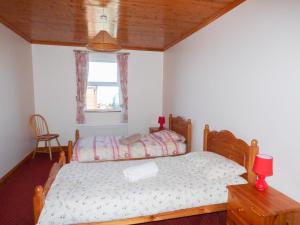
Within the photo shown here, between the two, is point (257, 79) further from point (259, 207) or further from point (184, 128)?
point (184, 128)

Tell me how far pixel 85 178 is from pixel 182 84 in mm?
2696

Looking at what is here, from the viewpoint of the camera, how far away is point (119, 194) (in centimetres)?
197

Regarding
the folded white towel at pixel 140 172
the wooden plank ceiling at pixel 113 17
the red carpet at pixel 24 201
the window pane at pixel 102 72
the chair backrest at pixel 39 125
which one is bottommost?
the red carpet at pixel 24 201

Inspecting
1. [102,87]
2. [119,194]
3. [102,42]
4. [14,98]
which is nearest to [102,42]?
[102,42]

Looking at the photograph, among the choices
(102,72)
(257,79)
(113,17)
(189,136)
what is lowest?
(189,136)

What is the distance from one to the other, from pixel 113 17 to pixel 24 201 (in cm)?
292

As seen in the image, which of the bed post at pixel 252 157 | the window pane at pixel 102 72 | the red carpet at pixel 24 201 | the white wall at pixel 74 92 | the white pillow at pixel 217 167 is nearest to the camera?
the bed post at pixel 252 157

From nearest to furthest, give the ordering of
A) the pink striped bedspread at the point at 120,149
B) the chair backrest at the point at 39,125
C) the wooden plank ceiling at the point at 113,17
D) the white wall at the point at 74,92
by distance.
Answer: the wooden plank ceiling at the point at 113,17 → the pink striped bedspread at the point at 120,149 → the chair backrest at the point at 39,125 → the white wall at the point at 74,92

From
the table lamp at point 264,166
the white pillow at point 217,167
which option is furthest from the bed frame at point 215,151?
the table lamp at point 264,166

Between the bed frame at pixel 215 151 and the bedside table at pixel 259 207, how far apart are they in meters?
0.28

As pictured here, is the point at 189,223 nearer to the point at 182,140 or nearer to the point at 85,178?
the point at 85,178

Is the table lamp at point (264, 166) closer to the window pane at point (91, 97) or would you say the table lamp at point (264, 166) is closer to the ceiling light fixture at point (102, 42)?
the ceiling light fixture at point (102, 42)

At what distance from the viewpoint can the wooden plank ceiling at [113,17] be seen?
266cm

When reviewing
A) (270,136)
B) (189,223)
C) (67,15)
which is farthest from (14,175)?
(270,136)
